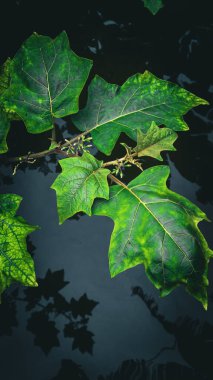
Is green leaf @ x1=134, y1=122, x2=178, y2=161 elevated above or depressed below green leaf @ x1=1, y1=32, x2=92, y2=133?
below

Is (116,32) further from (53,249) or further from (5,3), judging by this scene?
(53,249)

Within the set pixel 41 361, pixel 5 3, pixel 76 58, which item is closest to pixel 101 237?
pixel 41 361

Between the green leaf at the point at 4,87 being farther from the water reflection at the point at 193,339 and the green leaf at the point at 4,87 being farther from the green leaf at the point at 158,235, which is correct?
the water reflection at the point at 193,339

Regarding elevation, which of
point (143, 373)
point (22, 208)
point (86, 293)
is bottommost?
point (143, 373)

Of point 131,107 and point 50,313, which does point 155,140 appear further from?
point 50,313

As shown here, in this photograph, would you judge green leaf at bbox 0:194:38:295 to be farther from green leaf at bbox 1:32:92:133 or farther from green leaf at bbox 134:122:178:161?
green leaf at bbox 134:122:178:161

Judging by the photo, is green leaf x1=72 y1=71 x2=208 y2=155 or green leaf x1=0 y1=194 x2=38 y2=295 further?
green leaf x1=72 y1=71 x2=208 y2=155

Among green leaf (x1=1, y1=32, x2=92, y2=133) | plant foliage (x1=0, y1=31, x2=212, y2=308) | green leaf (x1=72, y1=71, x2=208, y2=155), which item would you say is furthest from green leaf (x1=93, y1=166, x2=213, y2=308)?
green leaf (x1=1, y1=32, x2=92, y2=133)
